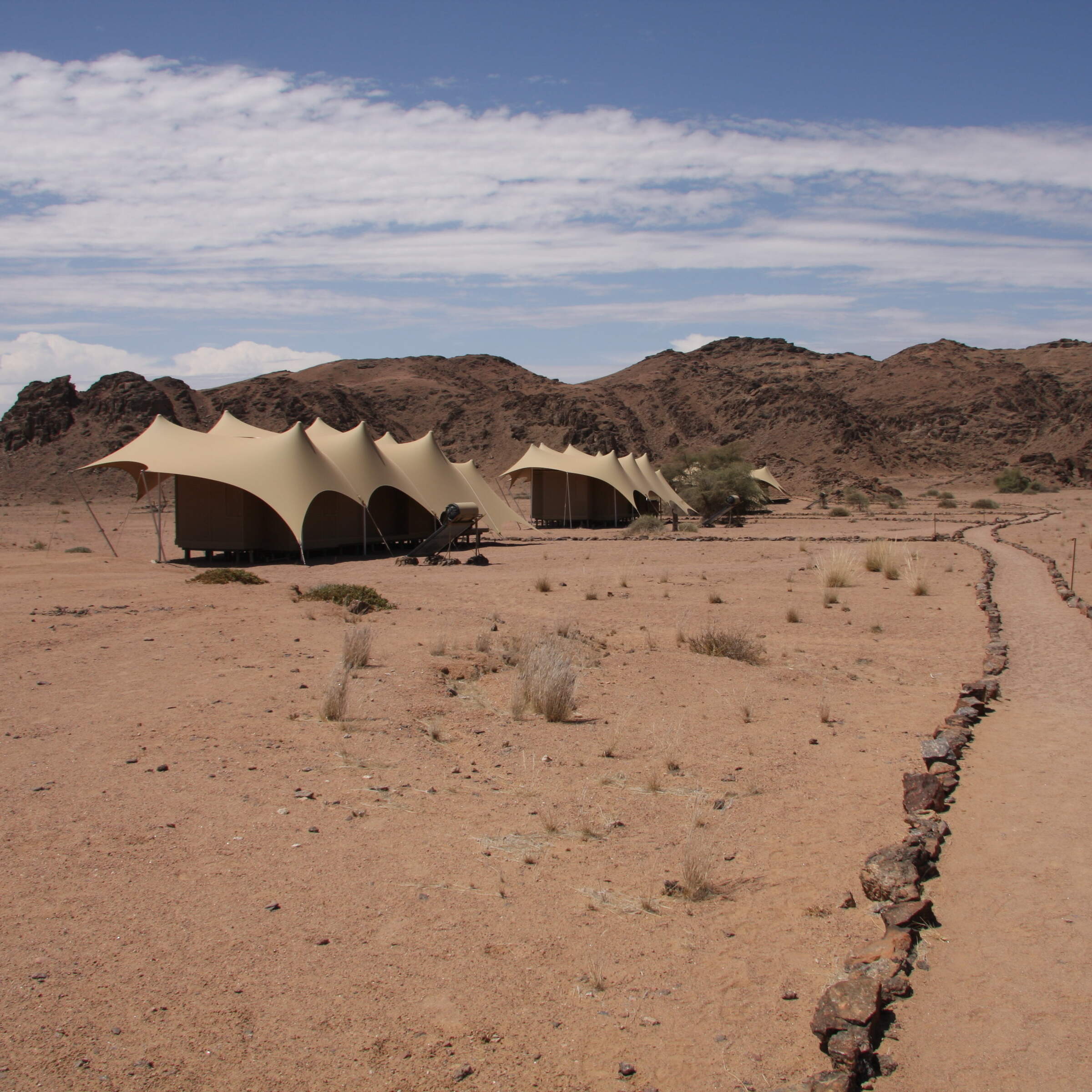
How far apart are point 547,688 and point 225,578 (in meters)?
10.2

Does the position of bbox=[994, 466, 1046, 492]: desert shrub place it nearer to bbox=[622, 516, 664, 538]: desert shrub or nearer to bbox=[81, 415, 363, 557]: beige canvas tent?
bbox=[622, 516, 664, 538]: desert shrub

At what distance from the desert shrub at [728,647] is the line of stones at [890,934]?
300cm

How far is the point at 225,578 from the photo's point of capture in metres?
16.8

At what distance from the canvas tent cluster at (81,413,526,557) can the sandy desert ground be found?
343 inches

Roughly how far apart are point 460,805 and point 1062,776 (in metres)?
4.51

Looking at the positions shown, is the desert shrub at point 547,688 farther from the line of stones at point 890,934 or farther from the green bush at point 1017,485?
the green bush at point 1017,485

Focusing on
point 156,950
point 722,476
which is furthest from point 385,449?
point 156,950

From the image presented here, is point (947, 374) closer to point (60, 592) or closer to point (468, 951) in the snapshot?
point (60, 592)

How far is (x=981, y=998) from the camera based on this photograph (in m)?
4.10

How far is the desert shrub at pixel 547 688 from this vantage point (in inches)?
330

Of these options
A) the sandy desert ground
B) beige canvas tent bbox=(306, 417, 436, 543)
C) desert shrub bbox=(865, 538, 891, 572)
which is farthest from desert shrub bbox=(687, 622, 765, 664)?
beige canvas tent bbox=(306, 417, 436, 543)

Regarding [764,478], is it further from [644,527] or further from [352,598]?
[352,598]

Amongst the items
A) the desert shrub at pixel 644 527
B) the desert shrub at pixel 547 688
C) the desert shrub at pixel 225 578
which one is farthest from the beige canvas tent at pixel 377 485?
the desert shrub at pixel 547 688

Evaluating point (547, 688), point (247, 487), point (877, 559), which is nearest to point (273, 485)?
point (247, 487)
